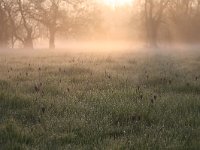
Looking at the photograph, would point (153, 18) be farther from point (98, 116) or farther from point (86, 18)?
point (98, 116)

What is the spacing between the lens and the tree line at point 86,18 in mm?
52344

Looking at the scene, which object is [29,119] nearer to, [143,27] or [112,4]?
[143,27]

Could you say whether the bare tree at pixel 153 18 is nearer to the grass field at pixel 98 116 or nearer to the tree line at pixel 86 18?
the tree line at pixel 86 18

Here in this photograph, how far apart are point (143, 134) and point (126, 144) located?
26.0 inches

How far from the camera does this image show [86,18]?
53.9 meters

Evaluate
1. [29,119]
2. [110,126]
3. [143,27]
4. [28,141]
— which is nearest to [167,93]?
[110,126]

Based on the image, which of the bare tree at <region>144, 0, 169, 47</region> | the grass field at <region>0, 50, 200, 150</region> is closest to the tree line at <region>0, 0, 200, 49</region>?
the bare tree at <region>144, 0, 169, 47</region>

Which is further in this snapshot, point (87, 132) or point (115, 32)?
point (115, 32)

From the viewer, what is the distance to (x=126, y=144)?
19.6 ft

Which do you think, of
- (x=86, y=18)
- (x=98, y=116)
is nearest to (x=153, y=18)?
(x=86, y=18)

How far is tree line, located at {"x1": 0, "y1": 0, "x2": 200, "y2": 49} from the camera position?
5234cm

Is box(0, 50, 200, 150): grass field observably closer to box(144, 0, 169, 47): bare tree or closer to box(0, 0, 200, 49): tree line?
box(0, 0, 200, 49): tree line

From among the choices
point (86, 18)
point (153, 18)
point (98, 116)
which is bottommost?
point (98, 116)

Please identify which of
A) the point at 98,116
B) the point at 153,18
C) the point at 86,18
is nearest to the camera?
the point at 98,116
